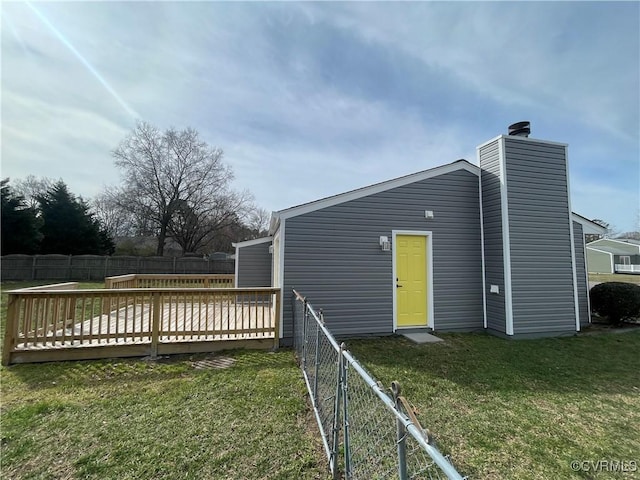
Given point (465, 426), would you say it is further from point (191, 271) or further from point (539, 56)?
point (191, 271)

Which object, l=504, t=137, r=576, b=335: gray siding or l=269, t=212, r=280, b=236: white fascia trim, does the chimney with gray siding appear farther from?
l=269, t=212, r=280, b=236: white fascia trim

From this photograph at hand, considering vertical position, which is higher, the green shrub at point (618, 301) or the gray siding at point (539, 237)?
the gray siding at point (539, 237)

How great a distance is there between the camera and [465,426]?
2.85 metres

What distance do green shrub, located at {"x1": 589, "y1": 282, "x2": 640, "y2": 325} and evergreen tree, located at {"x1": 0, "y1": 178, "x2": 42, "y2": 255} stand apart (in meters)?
26.4

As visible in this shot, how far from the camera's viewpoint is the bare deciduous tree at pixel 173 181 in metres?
20.7

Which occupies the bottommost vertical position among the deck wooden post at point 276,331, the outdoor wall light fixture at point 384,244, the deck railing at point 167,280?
the deck wooden post at point 276,331

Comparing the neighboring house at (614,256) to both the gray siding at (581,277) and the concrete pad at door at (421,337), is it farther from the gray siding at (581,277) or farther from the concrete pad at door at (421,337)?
the concrete pad at door at (421,337)

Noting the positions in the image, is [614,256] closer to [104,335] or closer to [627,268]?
[627,268]

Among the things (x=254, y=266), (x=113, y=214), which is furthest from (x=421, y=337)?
(x=113, y=214)

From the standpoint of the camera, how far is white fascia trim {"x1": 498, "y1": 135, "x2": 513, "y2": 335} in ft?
19.6

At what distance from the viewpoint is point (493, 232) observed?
21.0 ft

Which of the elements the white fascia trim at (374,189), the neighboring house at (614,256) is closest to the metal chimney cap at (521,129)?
the white fascia trim at (374,189)

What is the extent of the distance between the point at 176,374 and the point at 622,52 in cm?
1065

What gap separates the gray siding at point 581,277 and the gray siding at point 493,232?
2.80 meters
